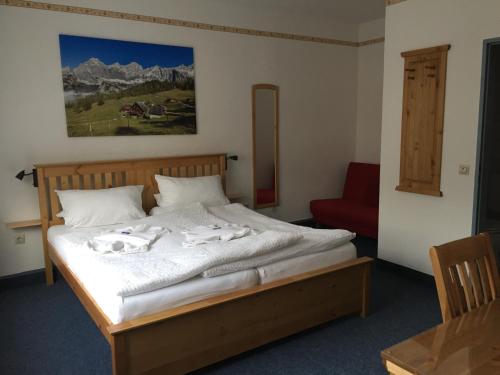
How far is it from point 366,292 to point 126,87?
2.72 m

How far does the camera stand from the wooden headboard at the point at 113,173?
11.4ft

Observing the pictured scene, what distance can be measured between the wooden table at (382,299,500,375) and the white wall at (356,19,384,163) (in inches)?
157

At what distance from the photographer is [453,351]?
4.00 feet

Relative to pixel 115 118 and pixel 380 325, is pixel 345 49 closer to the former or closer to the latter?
pixel 115 118

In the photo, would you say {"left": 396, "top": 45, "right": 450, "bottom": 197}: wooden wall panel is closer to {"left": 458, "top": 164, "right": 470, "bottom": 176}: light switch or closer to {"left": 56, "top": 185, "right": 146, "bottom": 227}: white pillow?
{"left": 458, "top": 164, "right": 470, "bottom": 176}: light switch

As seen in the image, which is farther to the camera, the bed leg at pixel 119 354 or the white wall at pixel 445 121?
the white wall at pixel 445 121

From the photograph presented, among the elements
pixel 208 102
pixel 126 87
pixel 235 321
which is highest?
pixel 126 87

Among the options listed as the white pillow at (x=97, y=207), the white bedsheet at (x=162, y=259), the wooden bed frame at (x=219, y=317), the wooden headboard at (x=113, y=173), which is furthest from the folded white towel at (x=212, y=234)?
the wooden headboard at (x=113, y=173)

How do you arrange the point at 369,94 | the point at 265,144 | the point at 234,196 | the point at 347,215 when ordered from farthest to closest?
the point at 369,94
the point at 265,144
the point at 347,215
the point at 234,196

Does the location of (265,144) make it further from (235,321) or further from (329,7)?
(235,321)

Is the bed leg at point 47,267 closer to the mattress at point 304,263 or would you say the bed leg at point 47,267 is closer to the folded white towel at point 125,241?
the folded white towel at point 125,241

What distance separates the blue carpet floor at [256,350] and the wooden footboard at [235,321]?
10 cm

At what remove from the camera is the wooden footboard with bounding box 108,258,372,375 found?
6.76ft

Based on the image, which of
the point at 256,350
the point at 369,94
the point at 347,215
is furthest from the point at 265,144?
the point at 256,350
